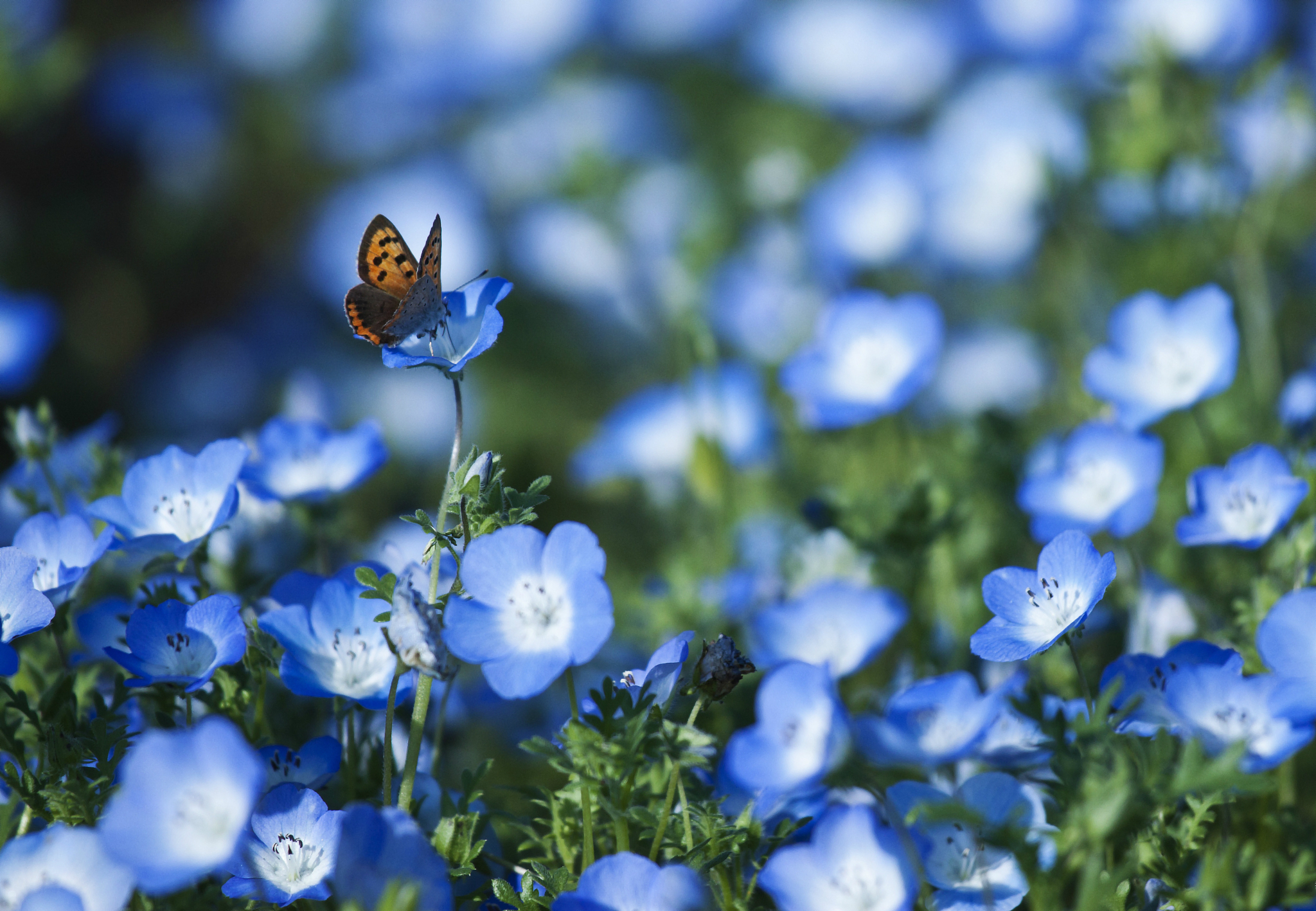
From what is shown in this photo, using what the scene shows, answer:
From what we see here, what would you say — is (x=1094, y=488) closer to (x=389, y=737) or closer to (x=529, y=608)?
(x=529, y=608)

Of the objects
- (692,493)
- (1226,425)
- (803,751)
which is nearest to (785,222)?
(692,493)

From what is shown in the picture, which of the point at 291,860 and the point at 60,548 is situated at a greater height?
the point at 60,548

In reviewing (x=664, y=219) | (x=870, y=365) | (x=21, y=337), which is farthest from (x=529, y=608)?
(x=664, y=219)

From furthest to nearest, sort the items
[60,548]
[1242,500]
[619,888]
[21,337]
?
[21,337], [1242,500], [60,548], [619,888]

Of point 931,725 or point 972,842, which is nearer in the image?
point 931,725

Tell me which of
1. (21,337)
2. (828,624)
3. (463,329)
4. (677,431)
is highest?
(463,329)

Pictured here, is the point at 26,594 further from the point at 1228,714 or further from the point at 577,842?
the point at 1228,714

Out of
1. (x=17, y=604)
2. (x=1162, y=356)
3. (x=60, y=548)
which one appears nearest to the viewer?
(x=17, y=604)

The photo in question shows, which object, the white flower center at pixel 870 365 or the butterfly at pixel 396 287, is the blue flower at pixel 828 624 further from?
the butterfly at pixel 396 287
